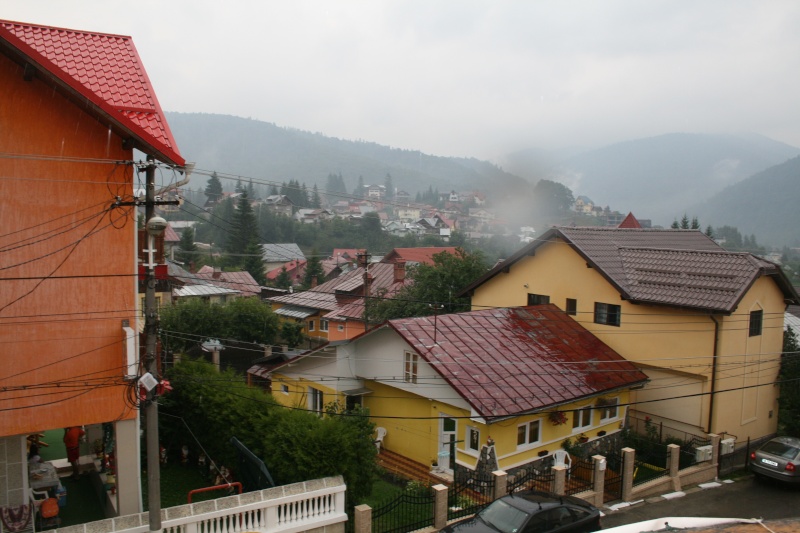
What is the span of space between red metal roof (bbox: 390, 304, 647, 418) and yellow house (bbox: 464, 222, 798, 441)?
93 centimetres

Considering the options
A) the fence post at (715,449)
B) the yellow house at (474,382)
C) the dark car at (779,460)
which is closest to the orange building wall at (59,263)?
the yellow house at (474,382)

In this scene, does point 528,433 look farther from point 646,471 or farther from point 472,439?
point 646,471

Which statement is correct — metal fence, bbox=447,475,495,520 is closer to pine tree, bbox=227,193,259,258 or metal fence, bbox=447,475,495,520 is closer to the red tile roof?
the red tile roof

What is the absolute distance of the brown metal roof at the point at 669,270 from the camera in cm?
1969

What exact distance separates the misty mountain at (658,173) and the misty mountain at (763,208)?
5.64 meters

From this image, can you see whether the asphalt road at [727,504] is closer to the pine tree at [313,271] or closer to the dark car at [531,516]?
the dark car at [531,516]

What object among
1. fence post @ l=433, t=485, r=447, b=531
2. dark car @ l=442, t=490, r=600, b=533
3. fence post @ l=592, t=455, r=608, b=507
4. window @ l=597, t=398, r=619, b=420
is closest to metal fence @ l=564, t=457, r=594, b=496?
fence post @ l=592, t=455, r=608, b=507

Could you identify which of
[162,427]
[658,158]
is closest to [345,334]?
[162,427]

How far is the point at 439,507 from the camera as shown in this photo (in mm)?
12273

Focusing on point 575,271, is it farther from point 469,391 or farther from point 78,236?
point 78,236

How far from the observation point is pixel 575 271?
23.0m

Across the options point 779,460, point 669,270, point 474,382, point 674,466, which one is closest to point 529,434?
point 474,382

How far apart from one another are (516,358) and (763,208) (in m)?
98.9

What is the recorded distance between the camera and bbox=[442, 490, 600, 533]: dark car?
11375 millimetres
